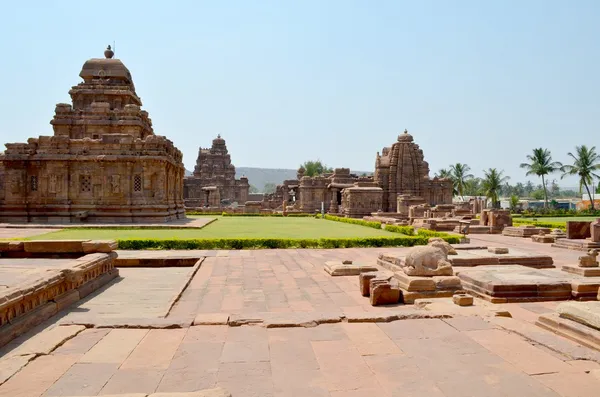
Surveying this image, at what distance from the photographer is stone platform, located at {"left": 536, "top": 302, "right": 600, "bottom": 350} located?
481 cm

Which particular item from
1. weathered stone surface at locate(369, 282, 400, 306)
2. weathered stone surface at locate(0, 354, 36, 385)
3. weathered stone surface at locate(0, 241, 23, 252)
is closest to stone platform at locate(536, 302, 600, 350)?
weathered stone surface at locate(369, 282, 400, 306)

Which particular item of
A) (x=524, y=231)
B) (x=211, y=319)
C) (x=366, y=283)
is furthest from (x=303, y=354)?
(x=524, y=231)

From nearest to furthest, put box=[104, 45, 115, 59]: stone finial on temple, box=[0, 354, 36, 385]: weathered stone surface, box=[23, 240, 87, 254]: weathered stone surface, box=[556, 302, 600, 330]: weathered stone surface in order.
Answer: box=[0, 354, 36, 385]: weathered stone surface
box=[556, 302, 600, 330]: weathered stone surface
box=[23, 240, 87, 254]: weathered stone surface
box=[104, 45, 115, 59]: stone finial on temple

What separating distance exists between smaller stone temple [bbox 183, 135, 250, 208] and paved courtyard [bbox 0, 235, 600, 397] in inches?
1872

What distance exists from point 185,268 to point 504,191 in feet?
516

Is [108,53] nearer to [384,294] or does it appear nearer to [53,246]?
[53,246]

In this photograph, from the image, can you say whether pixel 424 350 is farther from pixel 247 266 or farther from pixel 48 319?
pixel 247 266

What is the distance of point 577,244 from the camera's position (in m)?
15.5

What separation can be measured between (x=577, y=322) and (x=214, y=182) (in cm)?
5622

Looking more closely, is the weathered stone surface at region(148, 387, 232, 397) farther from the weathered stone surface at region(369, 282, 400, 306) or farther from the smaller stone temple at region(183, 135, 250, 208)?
the smaller stone temple at region(183, 135, 250, 208)

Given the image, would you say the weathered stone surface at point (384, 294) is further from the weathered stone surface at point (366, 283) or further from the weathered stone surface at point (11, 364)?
the weathered stone surface at point (11, 364)

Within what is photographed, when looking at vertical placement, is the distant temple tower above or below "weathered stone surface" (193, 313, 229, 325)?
above

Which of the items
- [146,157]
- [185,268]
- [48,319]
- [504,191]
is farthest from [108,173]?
[504,191]

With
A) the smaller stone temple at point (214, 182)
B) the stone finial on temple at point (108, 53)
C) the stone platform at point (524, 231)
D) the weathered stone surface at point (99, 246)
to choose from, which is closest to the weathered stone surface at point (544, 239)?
the stone platform at point (524, 231)
